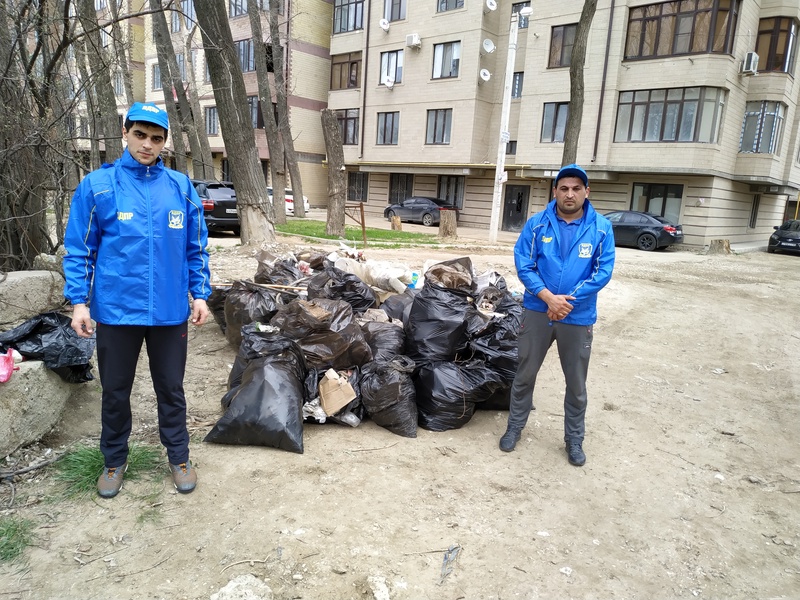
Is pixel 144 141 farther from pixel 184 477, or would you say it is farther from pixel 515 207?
pixel 515 207

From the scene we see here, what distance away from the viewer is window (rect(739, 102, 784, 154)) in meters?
21.3

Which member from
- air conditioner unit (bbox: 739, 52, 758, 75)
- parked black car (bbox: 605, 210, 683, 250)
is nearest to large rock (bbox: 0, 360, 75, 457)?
parked black car (bbox: 605, 210, 683, 250)

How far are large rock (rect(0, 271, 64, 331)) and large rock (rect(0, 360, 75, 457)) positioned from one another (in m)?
Answer: 0.95

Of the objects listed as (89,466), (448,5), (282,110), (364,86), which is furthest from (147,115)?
(364,86)

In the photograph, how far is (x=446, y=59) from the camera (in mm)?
26719

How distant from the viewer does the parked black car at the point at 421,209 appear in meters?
25.7

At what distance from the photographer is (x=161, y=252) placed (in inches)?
101

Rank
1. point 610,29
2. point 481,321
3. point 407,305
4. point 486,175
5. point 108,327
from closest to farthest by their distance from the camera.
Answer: point 108,327, point 481,321, point 407,305, point 610,29, point 486,175

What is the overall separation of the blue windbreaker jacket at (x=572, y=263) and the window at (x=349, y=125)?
28.7m

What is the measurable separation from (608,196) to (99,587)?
2324 centimetres

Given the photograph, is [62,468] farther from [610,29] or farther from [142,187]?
[610,29]

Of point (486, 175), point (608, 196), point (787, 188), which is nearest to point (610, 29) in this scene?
point (608, 196)

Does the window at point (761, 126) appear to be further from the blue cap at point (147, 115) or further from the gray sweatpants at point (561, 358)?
the blue cap at point (147, 115)

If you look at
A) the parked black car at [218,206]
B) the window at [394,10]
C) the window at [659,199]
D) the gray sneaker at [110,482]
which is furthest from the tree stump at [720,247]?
the gray sneaker at [110,482]
